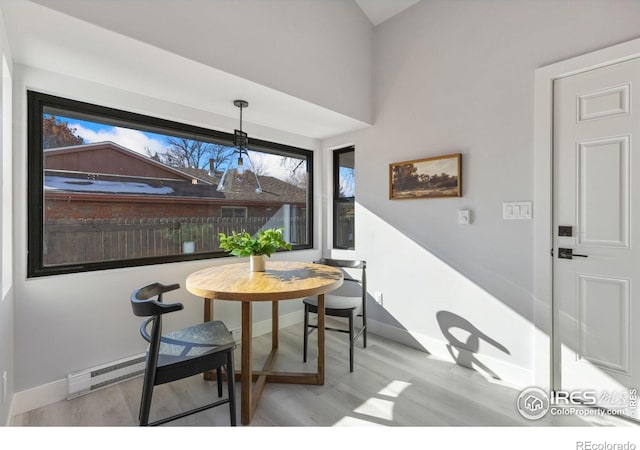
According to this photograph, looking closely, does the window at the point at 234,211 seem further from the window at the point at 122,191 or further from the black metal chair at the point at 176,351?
the black metal chair at the point at 176,351

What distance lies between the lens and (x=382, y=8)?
9.95 feet

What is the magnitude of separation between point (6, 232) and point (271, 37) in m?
2.21

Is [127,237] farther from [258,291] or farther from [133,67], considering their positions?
[258,291]

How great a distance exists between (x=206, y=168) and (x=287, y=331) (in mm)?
1931

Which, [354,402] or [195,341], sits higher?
[195,341]

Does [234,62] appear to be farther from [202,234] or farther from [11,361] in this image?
[11,361]

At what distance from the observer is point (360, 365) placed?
256 centimetres

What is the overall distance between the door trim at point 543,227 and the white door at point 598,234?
0.15 ft

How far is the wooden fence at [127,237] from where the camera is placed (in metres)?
2.17

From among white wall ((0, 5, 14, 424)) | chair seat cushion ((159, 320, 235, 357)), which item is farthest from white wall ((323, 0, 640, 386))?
white wall ((0, 5, 14, 424))

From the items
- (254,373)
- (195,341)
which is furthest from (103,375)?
(254,373)

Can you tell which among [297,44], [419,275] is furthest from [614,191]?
[297,44]

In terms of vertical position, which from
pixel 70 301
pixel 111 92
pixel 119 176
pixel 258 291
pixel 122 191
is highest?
pixel 111 92

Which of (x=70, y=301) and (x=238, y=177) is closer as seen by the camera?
(x=70, y=301)
